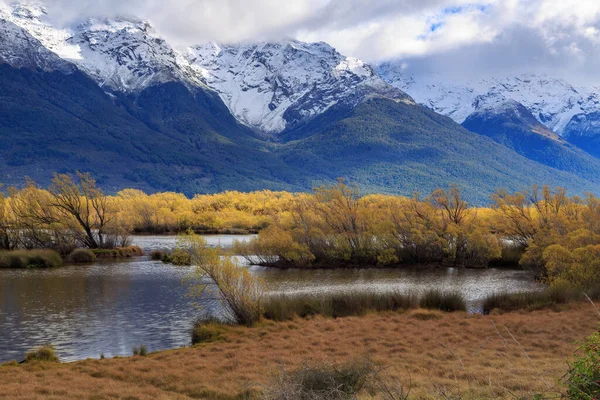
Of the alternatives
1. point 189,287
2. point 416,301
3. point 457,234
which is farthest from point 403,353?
point 457,234

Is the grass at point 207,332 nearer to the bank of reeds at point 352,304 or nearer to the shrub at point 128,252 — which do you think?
the bank of reeds at point 352,304

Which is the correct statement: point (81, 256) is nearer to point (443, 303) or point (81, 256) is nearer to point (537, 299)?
point (443, 303)

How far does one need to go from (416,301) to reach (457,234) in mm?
23961

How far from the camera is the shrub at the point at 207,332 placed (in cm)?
2356

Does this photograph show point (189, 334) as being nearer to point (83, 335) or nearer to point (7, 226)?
point (83, 335)

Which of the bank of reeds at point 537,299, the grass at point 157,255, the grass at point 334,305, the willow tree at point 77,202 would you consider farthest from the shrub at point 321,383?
the willow tree at point 77,202

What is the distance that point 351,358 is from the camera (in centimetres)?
1759

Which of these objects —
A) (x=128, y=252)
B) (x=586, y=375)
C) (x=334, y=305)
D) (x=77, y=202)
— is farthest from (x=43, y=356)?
(x=128, y=252)

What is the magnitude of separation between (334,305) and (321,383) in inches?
639

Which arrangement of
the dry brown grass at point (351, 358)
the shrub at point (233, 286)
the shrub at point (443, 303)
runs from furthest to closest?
1. the shrub at point (443, 303)
2. the shrub at point (233, 286)
3. the dry brown grass at point (351, 358)

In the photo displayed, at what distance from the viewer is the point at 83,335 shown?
2628 cm

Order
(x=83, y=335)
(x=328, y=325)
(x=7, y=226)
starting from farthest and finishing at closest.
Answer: (x=7, y=226)
(x=83, y=335)
(x=328, y=325)

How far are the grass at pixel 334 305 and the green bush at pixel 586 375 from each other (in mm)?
18283

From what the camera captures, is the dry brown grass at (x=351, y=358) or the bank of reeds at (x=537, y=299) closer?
the dry brown grass at (x=351, y=358)
